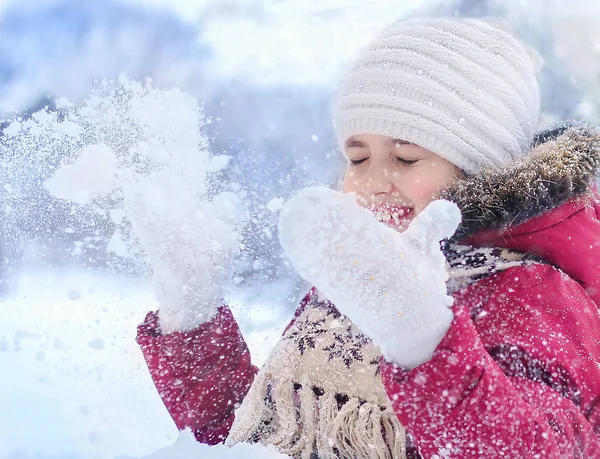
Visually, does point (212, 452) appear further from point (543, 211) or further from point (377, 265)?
point (543, 211)

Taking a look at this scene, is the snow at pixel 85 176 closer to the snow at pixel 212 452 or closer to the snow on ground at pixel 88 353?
the snow on ground at pixel 88 353

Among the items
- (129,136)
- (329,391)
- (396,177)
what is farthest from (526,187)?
(129,136)

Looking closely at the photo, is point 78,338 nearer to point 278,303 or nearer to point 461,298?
point 278,303

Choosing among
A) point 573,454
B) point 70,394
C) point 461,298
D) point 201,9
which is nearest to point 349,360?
point 461,298

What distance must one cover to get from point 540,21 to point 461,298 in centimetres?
60

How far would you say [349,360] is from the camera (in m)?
0.75

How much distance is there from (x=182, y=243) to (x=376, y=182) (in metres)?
0.28

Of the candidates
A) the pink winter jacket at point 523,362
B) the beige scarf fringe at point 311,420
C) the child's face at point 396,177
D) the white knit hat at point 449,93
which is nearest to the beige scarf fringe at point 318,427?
the beige scarf fringe at point 311,420

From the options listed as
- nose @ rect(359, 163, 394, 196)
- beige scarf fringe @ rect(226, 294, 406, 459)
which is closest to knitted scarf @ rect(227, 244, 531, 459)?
beige scarf fringe @ rect(226, 294, 406, 459)

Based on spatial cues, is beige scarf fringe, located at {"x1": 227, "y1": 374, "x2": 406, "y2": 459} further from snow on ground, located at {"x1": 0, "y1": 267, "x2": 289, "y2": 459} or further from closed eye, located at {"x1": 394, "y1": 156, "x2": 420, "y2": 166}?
closed eye, located at {"x1": 394, "y1": 156, "x2": 420, "y2": 166}

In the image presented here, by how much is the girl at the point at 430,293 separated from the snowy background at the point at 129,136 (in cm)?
13

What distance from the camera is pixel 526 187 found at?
2.24 feet

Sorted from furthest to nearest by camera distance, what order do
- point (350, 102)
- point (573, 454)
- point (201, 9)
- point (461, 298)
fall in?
point (201, 9), point (350, 102), point (461, 298), point (573, 454)

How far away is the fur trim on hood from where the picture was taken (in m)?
0.69
